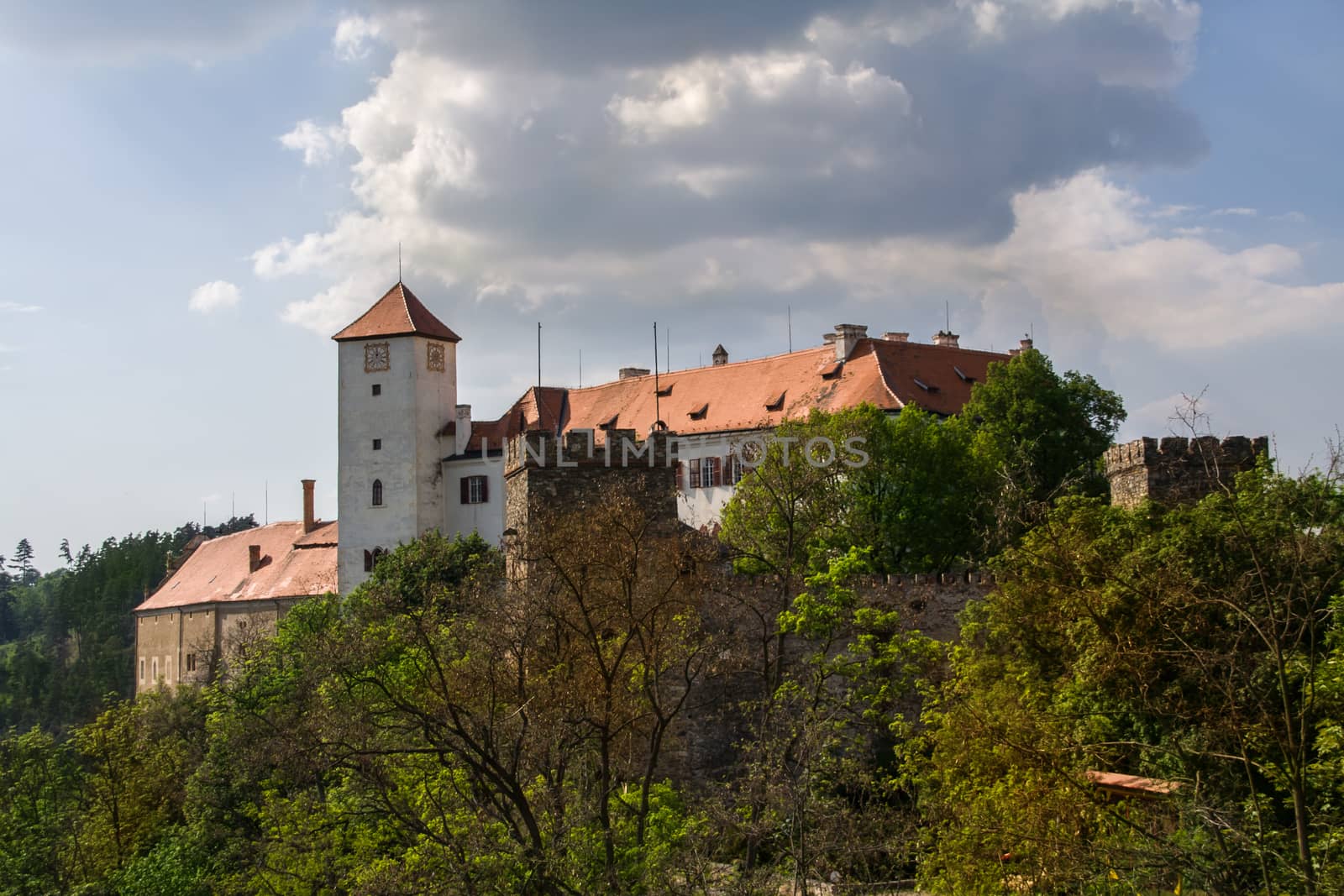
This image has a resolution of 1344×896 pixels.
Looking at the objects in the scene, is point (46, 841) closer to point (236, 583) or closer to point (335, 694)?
point (335, 694)

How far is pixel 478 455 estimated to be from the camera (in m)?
58.3

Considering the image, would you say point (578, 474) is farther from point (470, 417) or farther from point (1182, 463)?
point (470, 417)

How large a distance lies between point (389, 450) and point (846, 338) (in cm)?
1766

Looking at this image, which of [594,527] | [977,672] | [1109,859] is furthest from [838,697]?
[1109,859]

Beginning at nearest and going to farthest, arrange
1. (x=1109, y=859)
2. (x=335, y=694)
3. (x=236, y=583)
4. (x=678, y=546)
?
(x=1109, y=859) → (x=678, y=546) → (x=335, y=694) → (x=236, y=583)

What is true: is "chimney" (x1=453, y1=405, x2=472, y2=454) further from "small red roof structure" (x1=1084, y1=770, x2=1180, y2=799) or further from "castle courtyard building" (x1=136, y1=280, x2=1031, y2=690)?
"small red roof structure" (x1=1084, y1=770, x2=1180, y2=799)

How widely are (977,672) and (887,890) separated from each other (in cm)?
379

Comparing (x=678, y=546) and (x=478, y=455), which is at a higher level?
(x=478, y=455)

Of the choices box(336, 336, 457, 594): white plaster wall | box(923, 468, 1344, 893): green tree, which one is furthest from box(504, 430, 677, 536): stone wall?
box(336, 336, 457, 594): white plaster wall

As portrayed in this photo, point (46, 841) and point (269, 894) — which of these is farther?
point (46, 841)

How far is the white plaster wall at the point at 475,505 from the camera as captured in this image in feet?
188

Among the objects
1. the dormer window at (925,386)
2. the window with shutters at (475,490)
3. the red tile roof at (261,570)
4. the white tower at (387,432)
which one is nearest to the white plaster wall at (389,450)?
the white tower at (387,432)

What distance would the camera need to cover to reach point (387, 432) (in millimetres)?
58500

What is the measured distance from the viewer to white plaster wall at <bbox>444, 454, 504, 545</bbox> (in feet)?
188
